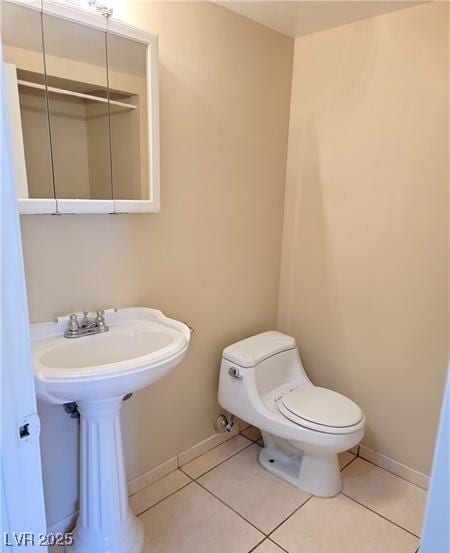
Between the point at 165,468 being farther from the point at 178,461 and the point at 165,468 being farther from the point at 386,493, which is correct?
the point at 386,493

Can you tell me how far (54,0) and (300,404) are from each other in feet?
6.03

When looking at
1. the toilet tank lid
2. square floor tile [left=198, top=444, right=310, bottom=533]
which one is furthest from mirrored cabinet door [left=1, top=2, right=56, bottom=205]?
square floor tile [left=198, top=444, right=310, bottom=533]

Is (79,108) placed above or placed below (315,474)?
above

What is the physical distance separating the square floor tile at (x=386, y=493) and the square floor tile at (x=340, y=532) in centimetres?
6

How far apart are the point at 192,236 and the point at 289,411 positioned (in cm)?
93

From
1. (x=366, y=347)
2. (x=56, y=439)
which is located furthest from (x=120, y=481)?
(x=366, y=347)

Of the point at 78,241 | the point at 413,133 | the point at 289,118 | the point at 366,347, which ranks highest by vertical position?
the point at 289,118

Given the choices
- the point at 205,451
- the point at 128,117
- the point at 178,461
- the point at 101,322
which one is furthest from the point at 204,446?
the point at 128,117

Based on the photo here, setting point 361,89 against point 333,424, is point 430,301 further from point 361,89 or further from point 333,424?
point 361,89

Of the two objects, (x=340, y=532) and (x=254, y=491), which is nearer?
(x=340, y=532)

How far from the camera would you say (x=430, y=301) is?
5.90 feet

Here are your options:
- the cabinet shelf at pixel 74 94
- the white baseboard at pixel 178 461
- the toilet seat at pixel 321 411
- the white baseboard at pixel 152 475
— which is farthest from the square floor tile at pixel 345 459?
the cabinet shelf at pixel 74 94

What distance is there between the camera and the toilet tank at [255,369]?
1923 mm

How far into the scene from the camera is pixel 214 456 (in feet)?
6.95
